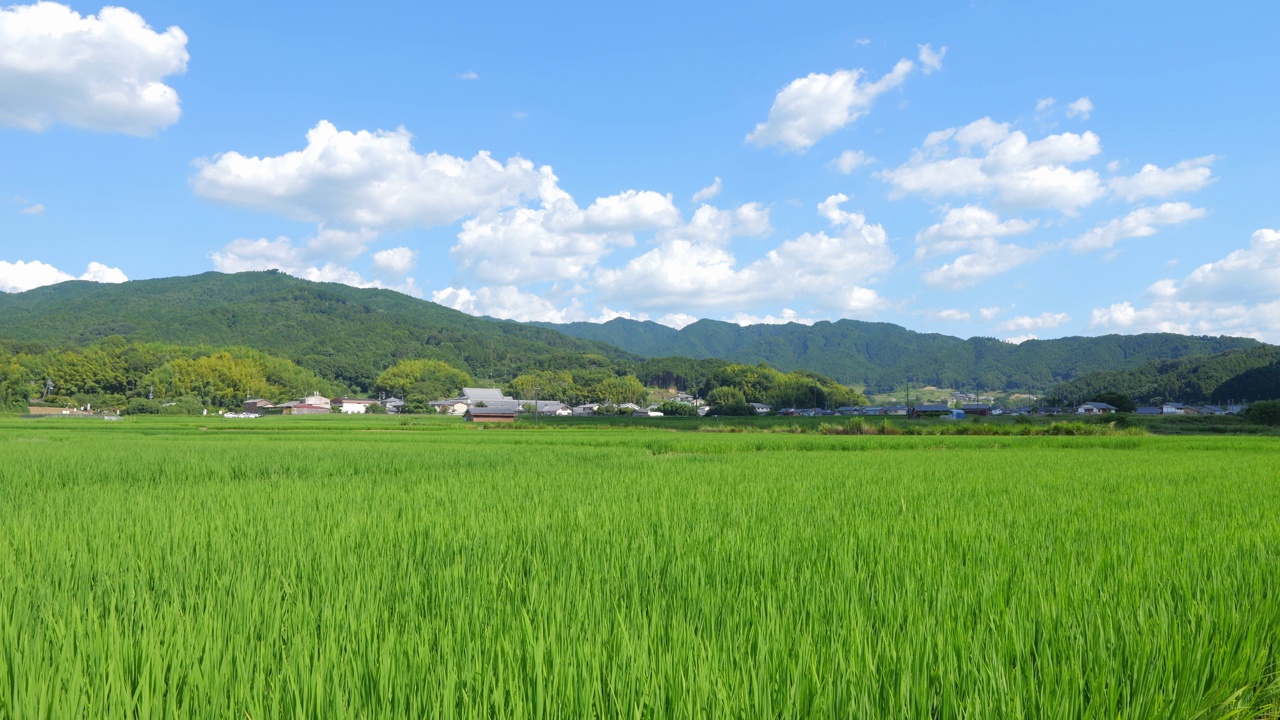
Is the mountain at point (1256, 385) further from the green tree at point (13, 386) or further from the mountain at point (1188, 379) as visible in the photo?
the green tree at point (13, 386)

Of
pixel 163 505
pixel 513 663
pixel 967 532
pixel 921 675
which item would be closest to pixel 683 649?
pixel 513 663

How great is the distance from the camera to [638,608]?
276 centimetres

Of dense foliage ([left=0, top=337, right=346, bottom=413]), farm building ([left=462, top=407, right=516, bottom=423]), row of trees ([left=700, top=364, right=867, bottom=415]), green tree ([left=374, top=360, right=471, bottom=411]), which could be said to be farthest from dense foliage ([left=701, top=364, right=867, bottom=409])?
dense foliage ([left=0, top=337, right=346, bottom=413])

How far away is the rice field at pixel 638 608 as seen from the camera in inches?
75.0

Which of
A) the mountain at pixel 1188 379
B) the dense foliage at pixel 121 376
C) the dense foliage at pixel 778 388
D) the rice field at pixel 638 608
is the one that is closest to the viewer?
the rice field at pixel 638 608

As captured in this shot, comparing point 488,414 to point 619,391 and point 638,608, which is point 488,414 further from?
point 638,608

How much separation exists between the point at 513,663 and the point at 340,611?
1085 millimetres

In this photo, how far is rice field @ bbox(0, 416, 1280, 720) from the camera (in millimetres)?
1904

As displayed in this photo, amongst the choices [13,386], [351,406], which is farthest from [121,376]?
[351,406]

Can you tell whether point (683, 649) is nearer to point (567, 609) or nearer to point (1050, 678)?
point (567, 609)

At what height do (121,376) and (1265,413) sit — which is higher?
(121,376)

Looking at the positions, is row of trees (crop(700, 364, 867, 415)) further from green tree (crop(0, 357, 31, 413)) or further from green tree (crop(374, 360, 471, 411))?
green tree (crop(0, 357, 31, 413))

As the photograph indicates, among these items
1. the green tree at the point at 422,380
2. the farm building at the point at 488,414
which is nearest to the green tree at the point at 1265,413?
the farm building at the point at 488,414

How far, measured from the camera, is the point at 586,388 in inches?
5832
